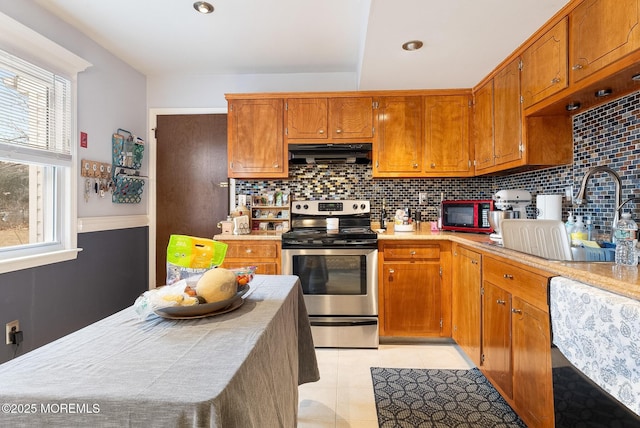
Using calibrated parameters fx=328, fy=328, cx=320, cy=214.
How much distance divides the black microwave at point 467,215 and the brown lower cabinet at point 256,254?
5.15 ft

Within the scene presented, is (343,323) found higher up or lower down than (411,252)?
lower down

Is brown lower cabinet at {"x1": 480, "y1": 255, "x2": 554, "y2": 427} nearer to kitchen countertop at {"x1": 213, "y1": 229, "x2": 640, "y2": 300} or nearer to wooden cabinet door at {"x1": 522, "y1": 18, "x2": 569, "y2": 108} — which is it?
kitchen countertop at {"x1": 213, "y1": 229, "x2": 640, "y2": 300}

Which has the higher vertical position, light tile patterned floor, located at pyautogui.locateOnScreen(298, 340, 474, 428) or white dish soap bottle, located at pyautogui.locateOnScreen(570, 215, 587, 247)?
white dish soap bottle, located at pyautogui.locateOnScreen(570, 215, 587, 247)

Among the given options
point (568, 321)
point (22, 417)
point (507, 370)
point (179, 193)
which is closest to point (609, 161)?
point (568, 321)

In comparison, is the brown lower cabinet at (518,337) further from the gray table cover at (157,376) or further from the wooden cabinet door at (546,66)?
the gray table cover at (157,376)

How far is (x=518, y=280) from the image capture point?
167 cm

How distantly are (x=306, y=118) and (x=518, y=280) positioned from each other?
2.21 m

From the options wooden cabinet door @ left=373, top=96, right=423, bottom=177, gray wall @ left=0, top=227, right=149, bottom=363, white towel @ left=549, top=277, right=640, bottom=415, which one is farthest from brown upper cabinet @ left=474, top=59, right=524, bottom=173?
gray wall @ left=0, top=227, right=149, bottom=363

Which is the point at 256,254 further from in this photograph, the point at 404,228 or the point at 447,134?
the point at 447,134

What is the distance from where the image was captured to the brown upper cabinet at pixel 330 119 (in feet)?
10.1

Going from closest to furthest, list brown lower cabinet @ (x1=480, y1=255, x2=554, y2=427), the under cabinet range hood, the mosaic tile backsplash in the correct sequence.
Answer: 1. brown lower cabinet @ (x1=480, y1=255, x2=554, y2=427)
2. the mosaic tile backsplash
3. the under cabinet range hood

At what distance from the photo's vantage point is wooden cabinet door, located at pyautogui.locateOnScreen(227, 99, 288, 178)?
3115 millimetres

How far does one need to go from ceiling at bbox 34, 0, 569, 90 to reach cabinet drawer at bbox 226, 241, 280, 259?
1.65 m

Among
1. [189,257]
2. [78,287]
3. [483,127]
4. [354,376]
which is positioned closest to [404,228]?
[483,127]
